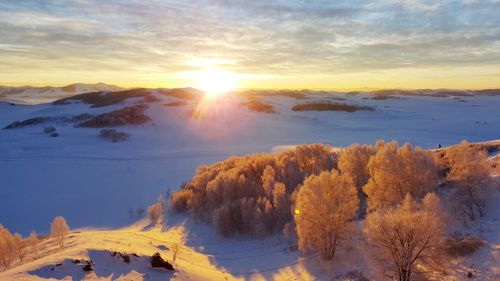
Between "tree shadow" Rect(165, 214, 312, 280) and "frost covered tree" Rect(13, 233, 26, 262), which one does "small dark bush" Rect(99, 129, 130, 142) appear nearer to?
"tree shadow" Rect(165, 214, 312, 280)

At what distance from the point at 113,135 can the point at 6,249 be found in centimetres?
3334

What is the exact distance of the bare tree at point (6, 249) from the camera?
1468 centimetres

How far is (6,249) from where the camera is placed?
1487cm

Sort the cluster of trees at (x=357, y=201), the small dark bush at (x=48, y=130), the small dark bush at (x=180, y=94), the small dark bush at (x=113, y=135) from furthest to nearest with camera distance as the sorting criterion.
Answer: the small dark bush at (x=180, y=94) → the small dark bush at (x=48, y=130) → the small dark bush at (x=113, y=135) → the cluster of trees at (x=357, y=201)

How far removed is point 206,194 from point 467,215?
12.9 meters

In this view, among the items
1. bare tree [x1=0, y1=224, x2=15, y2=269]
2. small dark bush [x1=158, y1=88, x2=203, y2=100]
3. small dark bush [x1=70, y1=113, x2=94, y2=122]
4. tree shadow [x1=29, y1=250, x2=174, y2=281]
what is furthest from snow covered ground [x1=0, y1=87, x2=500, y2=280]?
small dark bush [x1=158, y1=88, x2=203, y2=100]

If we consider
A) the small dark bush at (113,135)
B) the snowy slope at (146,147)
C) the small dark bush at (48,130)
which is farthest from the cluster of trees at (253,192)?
the small dark bush at (48,130)

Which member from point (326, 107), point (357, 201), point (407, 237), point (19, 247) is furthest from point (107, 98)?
point (407, 237)

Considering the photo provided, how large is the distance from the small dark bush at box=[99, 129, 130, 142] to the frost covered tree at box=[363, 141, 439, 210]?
34.1 meters

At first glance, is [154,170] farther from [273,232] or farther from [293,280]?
[293,280]

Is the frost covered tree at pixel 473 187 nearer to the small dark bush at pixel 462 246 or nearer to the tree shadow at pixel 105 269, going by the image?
the small dark bush at pixel 462 246

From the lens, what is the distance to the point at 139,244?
55.7ft

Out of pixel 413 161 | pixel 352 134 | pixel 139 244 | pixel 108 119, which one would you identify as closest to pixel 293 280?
pixel 139 244

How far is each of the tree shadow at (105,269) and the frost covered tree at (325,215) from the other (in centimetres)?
493
